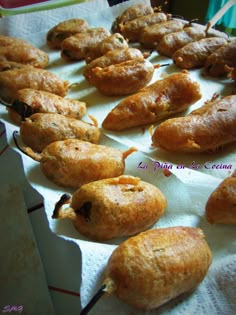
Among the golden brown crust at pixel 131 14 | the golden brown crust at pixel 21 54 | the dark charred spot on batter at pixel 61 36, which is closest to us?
the golden brown crust at pixel 21 54

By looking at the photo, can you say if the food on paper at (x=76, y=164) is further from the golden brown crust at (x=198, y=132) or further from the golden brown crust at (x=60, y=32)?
the golden brown crust at (x=60, y=32)

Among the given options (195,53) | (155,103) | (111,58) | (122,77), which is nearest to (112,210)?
(155,103)

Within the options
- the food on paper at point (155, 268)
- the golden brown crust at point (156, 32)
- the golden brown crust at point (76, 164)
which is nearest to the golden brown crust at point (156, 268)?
the food on paper at point (155, 268)

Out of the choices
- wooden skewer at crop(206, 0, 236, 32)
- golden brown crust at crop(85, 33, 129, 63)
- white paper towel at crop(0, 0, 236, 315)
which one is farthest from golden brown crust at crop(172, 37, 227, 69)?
golden brown crust at crop(85, 33, 129, 63)

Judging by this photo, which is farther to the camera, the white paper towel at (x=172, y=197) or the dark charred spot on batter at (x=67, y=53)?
the dark charred spot on batter at (x=67, y=53)

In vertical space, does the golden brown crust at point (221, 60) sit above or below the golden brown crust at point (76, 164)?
above

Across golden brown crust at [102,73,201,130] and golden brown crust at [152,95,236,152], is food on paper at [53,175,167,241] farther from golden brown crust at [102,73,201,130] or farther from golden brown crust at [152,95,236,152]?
golden brown crust at [102,73,201,130]

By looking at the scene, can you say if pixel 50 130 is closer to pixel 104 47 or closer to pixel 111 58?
pixel 111 58
